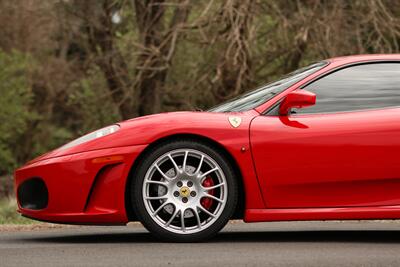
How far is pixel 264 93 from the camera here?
7.02m

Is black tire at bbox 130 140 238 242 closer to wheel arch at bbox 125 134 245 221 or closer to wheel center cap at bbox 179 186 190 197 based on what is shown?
wheel arch at bbox 125 134 245 221

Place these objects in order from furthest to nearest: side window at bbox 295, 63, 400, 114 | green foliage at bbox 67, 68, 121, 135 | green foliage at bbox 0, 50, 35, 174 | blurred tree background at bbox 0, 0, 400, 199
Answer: green foliage at bbox 0, 50, 35, 174
green foliage at bbox 67, 68, 121, 135
blurred tree background at bbox 0, 0, 400, 199
side window at bbox 295, 63, 400, 114

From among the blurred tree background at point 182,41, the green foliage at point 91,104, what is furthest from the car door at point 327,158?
the green foliage at point 91,104

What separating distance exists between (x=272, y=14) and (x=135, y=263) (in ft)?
39.2

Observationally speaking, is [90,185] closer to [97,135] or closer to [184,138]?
[97,135]

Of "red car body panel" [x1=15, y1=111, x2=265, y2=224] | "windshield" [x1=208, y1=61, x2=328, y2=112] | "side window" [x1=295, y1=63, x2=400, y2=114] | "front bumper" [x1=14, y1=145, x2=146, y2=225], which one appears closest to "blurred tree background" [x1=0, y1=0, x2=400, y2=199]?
"windshield" [x1=208, y1=61, x2=328, y2=112]

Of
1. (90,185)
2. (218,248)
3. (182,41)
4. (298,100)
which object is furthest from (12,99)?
(218,248)

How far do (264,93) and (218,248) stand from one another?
4.43 ft

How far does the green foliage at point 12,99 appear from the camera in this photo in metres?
26.0

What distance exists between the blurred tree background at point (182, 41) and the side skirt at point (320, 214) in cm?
910

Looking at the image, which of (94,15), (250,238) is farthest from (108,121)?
(250,238)

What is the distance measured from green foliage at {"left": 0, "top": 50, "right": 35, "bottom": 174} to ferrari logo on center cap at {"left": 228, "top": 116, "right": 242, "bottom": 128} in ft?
64.1

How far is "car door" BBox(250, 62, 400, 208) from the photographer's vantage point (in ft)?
21.5

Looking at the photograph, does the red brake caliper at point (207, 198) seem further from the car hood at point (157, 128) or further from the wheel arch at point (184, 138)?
the car hood at point (157, 128)
